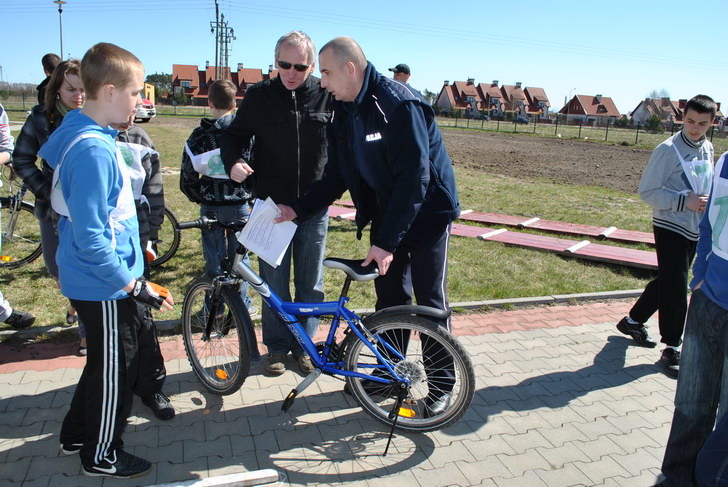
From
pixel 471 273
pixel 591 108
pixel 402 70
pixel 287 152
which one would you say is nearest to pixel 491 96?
pixel 591 108

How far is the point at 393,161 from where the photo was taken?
3066 mm

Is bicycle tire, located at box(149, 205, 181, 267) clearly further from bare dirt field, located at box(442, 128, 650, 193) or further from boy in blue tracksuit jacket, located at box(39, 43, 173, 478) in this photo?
bare dirt field, located at box(442, 128, 650, 193)

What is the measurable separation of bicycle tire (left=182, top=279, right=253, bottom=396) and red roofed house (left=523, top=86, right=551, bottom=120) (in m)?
101

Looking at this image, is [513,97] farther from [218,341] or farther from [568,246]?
[218,341]

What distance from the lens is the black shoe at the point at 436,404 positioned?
11.0 feet

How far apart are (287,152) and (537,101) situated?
10467 centimetres

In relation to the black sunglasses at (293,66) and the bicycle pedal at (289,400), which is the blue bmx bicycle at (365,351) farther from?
the black sunglasses at (293,66)

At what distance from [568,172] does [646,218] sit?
7.89m

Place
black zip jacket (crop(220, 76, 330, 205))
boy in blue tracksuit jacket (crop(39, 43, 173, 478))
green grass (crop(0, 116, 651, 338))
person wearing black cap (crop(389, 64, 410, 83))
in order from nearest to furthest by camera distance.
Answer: boy in blue tracksuit jacket (crop(39, 43, 173, 478)) → black zip jacket (crop(220, 76, 330, 205)) → green grass (crop(0, 116, 651, 338)) → person wearing black cap (crop(389, 64, 410, 83))

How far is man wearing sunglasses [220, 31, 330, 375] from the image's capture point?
12.0 ft

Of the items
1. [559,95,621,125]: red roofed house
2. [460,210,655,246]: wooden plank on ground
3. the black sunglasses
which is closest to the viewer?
the black sunglasses

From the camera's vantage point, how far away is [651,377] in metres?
4.28

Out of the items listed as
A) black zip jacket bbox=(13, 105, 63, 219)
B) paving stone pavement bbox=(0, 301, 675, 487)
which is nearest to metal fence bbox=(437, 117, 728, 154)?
paving stone pavement bbox=(0, 301, 675, 487)

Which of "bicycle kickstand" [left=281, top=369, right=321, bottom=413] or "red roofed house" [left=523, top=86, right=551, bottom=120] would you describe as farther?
"red roofed house" [left=523, top=86, right=551, bottom=120]
